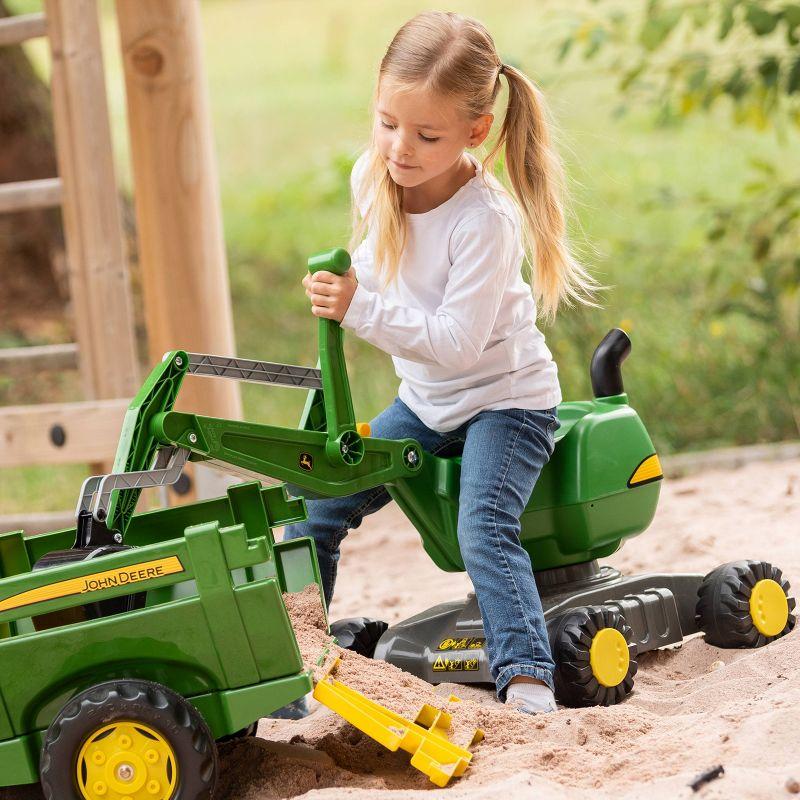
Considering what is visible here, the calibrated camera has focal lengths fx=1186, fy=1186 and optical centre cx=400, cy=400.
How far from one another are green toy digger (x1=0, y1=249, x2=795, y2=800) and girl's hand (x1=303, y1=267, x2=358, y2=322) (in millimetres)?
21

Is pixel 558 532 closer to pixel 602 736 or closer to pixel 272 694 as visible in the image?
pixel 602 736

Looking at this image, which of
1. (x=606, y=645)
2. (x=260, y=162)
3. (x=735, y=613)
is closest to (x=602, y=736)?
(x=606, y=645)

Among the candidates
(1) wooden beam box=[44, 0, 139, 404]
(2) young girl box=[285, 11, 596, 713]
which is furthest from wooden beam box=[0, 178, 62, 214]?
(2) young girl box=[285, 11, 596, 713]

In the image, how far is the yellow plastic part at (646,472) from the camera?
245 cm

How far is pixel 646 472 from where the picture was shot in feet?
8.13

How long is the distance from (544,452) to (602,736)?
24.2 inches

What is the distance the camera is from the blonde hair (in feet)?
7.49

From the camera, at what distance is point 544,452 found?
7.75 ft

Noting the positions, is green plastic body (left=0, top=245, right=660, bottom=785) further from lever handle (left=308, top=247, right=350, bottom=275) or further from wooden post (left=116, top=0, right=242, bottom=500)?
wooden post (left=116, top=0, right=242, bottom=500)

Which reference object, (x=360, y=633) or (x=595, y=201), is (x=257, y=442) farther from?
(x=595, y=201)

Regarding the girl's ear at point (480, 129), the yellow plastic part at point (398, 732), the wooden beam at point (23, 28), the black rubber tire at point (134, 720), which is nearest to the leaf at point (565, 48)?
the wooden beam at point (23, 28)

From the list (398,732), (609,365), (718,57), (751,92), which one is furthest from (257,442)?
(718,57)

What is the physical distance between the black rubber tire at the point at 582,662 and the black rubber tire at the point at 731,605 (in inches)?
12.3

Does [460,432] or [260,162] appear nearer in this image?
[460,432]
